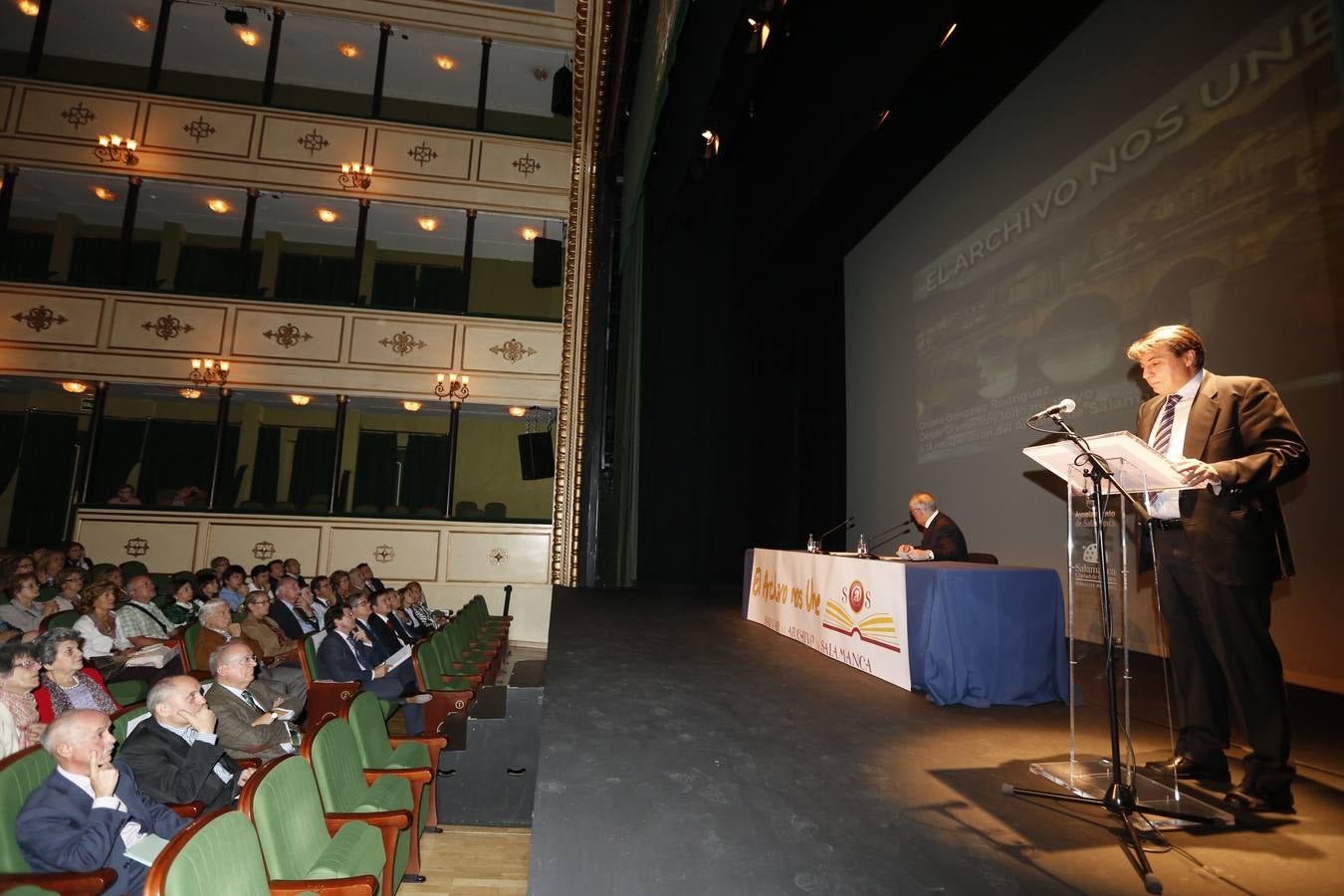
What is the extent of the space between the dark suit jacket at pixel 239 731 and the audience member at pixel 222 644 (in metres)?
0.99

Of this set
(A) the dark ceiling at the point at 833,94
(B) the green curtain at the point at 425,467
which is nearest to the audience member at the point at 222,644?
(A) the dark ceiling at the point at 833,94

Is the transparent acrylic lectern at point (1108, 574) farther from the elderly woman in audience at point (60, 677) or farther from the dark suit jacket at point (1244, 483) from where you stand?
the elderly woman in audience at point (60, 677)

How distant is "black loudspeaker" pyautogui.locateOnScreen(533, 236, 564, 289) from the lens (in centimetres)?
910

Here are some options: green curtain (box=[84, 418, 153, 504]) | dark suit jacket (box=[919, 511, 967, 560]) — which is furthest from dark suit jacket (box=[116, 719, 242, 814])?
green curtain (box=[84, 418, 153, 504])

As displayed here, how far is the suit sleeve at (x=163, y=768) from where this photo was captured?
2248mm

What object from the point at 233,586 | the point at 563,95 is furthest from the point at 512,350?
the point at 233,586

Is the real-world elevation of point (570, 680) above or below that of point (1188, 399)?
below

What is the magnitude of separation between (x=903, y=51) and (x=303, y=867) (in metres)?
4.80

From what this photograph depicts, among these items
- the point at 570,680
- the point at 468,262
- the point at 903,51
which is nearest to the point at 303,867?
the point at 570,680

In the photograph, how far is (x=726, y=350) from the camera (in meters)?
7.65

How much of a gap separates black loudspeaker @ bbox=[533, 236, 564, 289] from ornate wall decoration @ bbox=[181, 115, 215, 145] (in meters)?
4.23

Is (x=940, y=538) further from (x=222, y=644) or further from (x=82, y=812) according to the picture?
(x=222, y=644)

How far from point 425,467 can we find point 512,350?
340 centimetres

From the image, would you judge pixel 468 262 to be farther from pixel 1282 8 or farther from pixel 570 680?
pixel 1282 8
